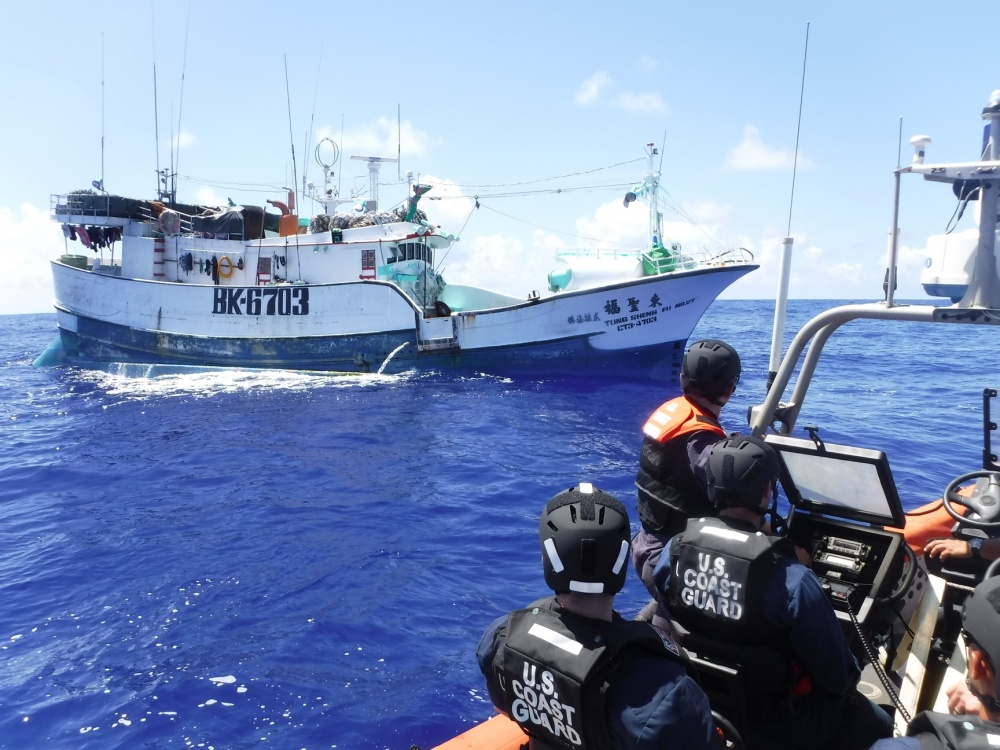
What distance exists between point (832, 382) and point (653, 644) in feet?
65.6

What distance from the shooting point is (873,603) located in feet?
11.0

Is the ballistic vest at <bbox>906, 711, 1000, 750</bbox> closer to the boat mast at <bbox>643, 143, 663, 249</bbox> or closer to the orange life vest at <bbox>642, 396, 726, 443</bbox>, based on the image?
the orange life vest at <bbox>642, 396, 726, 443</bbox>

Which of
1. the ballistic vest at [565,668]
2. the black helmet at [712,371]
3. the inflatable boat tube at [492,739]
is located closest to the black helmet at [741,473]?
the ballistic vest at [565,668]

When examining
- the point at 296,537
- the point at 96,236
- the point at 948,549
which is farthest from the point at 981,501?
the point at 96,236

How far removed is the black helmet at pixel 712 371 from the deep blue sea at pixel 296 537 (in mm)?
2549

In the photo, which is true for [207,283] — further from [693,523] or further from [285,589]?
[693,523]

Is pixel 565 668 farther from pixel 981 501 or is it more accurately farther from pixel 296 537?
pixel 296 537

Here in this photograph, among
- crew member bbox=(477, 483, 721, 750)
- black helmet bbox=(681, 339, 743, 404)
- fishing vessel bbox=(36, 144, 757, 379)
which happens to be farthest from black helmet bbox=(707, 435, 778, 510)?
fishing vessel bbox=(36, 144, 757, 379)

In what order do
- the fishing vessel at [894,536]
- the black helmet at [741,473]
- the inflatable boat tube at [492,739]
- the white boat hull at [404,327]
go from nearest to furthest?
1. the black helmet at [741,473]
2. the inflatable boat tube at [492,739]
3. the fishing vessel at [894,536]
4. the white boat hull at [404,327]

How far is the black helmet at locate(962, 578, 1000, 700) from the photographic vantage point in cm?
162

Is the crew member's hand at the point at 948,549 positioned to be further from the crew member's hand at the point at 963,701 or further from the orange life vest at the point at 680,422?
the crew member's hand at the point at 963,701

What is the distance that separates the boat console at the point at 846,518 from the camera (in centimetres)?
344

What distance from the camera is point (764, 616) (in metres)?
2.56

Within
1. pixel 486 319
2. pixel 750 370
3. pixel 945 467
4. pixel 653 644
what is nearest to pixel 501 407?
pixel 486 319
